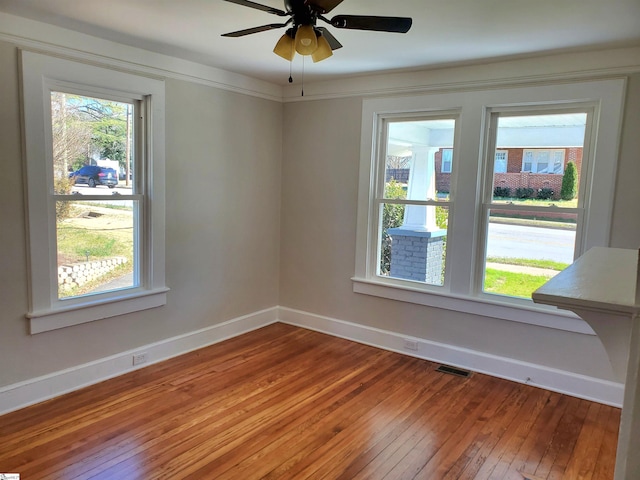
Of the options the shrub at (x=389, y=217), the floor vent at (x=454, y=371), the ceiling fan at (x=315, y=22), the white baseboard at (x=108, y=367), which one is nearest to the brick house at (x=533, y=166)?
the shrub at (x=389, y=217)

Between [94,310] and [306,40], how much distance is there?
240 cm

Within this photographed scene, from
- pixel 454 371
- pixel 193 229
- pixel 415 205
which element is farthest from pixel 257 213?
pixel 454 371

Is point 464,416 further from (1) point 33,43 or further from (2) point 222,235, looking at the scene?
(1) point 33,43

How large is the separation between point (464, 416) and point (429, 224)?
5.38ft

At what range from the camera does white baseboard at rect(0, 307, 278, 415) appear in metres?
2.87

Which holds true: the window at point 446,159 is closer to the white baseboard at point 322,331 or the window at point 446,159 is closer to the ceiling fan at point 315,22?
the white baseboard at point 322,331

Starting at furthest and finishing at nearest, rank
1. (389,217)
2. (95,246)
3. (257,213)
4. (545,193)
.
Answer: (257,213), (389,217), (545,193), (95,246)

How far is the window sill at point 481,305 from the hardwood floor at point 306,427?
509 millimetres

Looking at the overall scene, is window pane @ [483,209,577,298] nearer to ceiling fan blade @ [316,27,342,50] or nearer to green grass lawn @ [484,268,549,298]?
green grass lawn @ [484,268,549,298]

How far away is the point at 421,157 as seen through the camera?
3.96 meters

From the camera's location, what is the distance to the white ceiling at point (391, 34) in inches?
93.5

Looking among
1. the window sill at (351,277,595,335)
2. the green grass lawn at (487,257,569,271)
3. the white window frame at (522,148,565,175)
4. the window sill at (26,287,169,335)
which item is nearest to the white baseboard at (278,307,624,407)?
the window sill at (351,277,595,335)

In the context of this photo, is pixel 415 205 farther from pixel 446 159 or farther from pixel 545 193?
pixel 545 193

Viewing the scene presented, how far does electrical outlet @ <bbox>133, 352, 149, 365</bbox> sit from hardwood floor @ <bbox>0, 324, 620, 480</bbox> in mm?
104
